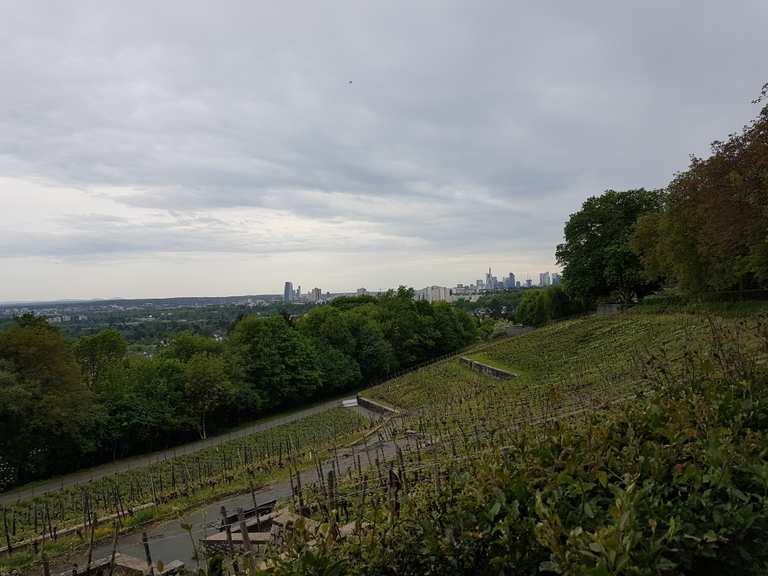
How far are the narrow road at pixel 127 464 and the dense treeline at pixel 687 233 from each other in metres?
23.3

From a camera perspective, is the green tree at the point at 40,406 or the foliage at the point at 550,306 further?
the foliage at the point at 550,306

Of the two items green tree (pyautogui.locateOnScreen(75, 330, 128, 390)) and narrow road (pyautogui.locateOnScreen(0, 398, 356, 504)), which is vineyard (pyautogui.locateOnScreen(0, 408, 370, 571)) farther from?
green tree (pyautogui.locateOnScreen(75, 330, 128, 390))

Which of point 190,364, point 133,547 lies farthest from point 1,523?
point 190,364

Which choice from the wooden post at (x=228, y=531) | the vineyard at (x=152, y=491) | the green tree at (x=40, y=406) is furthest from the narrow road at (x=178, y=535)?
the green tree at (x=40, y=406)

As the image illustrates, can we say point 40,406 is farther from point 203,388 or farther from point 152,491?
point 152,491

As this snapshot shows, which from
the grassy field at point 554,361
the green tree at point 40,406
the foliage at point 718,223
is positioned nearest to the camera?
the foliage at point 718,223

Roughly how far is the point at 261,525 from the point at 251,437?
23092 millimetres

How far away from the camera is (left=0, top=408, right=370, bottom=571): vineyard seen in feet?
32.6

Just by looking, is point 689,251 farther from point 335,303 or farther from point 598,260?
point 335,303

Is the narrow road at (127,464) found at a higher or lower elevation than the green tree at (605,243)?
lower

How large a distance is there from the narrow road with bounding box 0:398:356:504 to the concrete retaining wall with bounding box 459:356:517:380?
1254 centimetres

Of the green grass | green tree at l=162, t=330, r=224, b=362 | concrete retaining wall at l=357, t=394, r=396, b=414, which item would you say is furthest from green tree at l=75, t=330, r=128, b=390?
the green grass

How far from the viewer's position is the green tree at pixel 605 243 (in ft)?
122

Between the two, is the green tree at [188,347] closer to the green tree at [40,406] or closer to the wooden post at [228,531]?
the green tree at [40,406]
